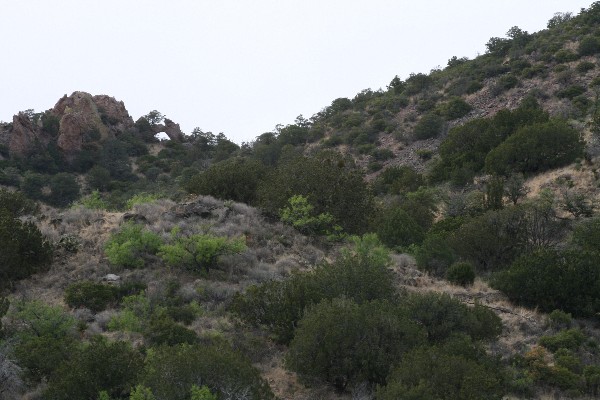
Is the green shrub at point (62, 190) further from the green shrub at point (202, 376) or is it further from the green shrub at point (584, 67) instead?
the green shrub at point (584, 67)

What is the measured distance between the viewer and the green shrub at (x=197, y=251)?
Result: 581 inches

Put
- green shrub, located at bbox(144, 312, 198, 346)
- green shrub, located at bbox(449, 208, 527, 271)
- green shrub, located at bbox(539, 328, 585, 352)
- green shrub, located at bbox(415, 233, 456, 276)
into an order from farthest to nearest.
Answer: green shrub, located at bbox(449, 208, 527, 271) < green shrub, located at bbox(415, 233, 456, 276) < green shrub, located at bbox(539, 328, 585, 352) < green shrub, located at bbox(144, 312, 198, 346)

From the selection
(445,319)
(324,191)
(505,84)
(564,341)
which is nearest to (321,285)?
(445,319)

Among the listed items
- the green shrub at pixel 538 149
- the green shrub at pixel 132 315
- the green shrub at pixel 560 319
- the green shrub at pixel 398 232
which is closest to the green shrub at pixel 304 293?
the green shrub at pixel 132 315

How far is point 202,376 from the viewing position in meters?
8.16

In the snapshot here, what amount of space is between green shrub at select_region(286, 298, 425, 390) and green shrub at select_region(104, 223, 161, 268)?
6.59 m

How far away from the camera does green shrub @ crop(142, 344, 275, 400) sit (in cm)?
799

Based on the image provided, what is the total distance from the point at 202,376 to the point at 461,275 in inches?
394

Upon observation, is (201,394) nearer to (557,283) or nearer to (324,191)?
(557,283)

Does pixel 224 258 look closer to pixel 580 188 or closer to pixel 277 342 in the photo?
pixel 277 342

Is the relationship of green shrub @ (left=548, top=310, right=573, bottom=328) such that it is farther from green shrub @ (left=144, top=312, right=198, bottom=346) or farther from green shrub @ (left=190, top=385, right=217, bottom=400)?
green shrub @ (left=190, top=385, right=217, bottom=400)

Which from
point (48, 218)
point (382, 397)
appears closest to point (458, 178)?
point (48, 218)

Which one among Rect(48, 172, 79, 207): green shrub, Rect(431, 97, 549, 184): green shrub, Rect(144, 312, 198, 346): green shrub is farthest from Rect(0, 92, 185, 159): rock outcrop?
Rect(144, 312, 198, 346): green shrub

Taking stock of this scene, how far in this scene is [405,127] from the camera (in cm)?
4994
